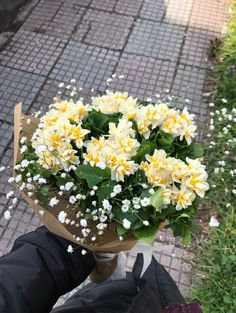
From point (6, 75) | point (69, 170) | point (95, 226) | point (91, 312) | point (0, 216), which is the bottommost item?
point (0, 216)

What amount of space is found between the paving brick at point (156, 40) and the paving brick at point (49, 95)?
0.76m

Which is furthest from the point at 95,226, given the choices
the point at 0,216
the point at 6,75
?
the point at 6,75

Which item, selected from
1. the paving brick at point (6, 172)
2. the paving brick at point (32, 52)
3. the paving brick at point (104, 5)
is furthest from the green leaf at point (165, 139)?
the paving brick at point (104, 5)

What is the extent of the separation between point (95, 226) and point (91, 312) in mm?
308

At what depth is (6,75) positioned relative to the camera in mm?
3889

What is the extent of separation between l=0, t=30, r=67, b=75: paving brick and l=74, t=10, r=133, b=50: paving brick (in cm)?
26

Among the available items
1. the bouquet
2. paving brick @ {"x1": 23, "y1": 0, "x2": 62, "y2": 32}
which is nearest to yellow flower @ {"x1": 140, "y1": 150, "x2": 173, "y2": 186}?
the bouquet

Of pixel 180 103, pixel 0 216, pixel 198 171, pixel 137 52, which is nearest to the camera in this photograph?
pixel 198 171

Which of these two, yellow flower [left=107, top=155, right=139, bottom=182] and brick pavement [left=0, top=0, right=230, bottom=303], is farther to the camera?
brick pavement [left=0, top=0, right=230, bottom=303]

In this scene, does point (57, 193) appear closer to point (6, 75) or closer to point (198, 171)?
point (198, 171)

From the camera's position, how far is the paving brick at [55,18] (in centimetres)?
433

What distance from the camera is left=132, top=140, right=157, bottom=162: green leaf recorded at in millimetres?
1212

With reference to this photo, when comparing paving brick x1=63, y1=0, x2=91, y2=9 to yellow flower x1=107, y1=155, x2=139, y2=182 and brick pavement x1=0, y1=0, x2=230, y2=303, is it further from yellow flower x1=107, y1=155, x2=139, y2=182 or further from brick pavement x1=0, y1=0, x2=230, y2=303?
yellow flower x1=107, y1=155, x2=139, y2=182

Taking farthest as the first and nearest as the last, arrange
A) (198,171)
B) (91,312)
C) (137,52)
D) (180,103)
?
(137,52) → (180,103) → (91,312) → (198,171)
